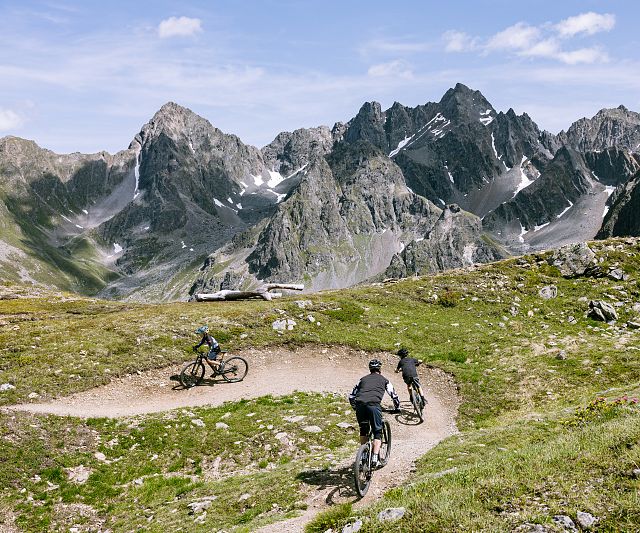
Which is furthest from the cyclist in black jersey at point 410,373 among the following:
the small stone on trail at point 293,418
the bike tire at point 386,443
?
the bike tire at point 386,443

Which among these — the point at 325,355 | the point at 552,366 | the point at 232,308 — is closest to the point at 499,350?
the point at 552,366

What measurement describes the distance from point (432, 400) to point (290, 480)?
13631 millimetres

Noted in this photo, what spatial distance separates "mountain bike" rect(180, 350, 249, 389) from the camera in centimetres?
2986

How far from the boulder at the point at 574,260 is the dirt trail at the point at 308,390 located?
75.9 ft

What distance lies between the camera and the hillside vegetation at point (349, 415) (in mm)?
11023

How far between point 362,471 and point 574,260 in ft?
134

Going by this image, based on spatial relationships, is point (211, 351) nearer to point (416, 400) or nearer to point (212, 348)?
point (212, 348)

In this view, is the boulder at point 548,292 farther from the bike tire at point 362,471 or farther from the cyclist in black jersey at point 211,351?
the bike tire at point 362,471

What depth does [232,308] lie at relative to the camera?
4266cm

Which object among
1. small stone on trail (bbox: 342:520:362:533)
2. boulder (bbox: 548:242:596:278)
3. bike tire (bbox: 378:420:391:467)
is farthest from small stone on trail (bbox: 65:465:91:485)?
boulder (bbox: 548:242:596:278)

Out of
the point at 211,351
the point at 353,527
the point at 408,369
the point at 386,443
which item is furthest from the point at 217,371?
the point at 353,527

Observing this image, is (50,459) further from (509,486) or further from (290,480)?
(509,486)

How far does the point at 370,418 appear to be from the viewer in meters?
15.7

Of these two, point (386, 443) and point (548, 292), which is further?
point (548, 292)
